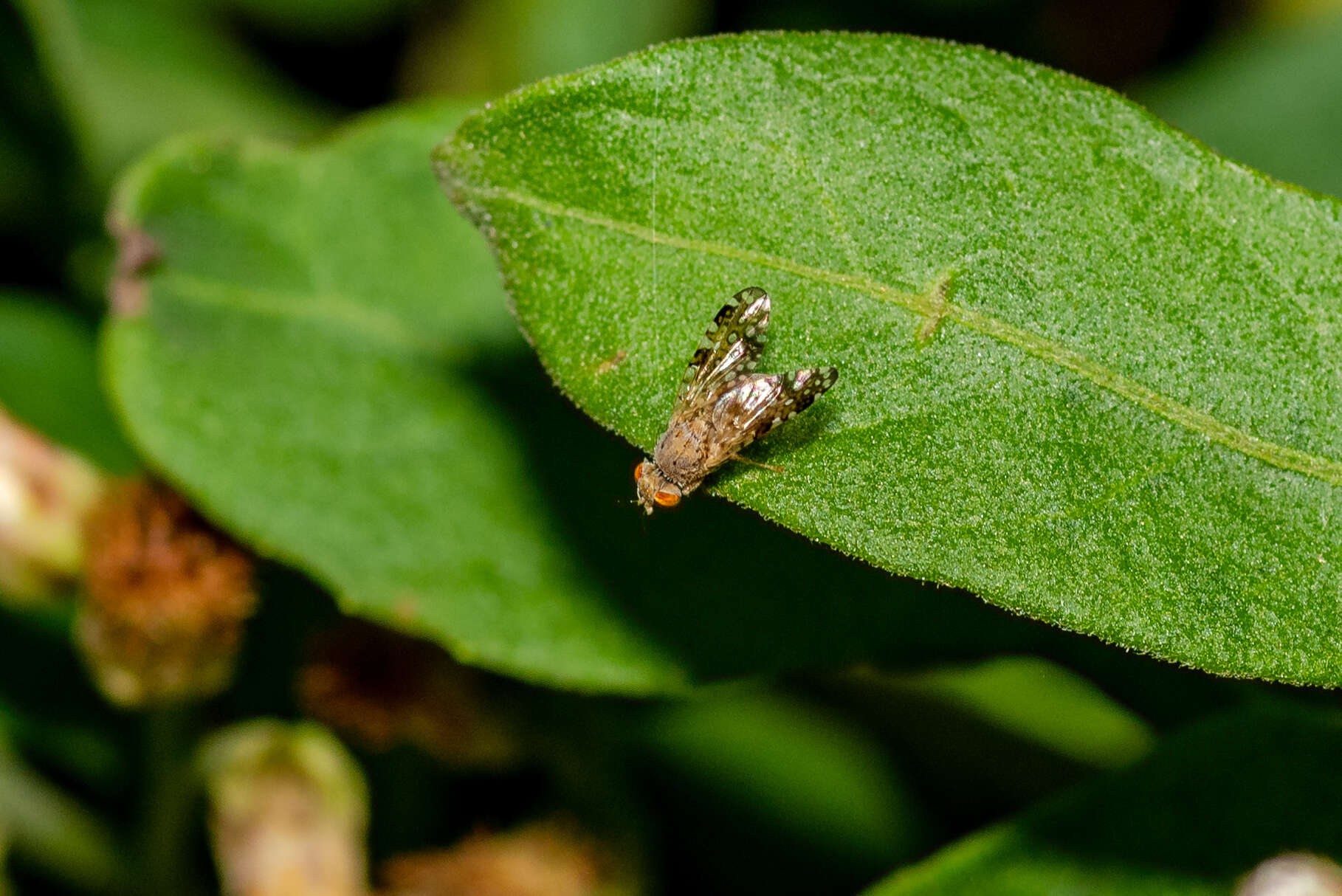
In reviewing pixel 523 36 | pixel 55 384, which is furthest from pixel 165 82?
pixel 55 384

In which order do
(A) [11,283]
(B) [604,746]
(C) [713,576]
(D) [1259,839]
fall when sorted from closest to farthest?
(D) [1259,839] < (C) [713,576] < (B) [604,746] < (A) [11,283]

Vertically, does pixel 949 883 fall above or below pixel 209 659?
above

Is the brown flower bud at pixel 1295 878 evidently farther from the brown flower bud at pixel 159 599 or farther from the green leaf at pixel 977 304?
the brown flower bud at pixel 159 599

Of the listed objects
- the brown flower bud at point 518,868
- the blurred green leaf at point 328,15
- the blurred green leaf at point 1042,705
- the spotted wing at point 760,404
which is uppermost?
the spotted wing at point 760,404

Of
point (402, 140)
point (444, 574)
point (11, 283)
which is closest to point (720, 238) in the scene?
point (444, 574)

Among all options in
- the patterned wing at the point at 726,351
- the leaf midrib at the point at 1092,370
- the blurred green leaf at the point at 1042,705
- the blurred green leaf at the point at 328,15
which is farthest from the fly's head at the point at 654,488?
the blurred green leaf at the point at 328,15

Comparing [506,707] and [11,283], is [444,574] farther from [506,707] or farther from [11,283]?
[11,283]

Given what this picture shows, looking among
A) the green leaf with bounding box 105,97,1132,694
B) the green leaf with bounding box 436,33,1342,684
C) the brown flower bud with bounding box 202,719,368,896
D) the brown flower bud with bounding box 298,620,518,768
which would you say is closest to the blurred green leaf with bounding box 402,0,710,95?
the green leaf with bounding box 105,97,1132,694
